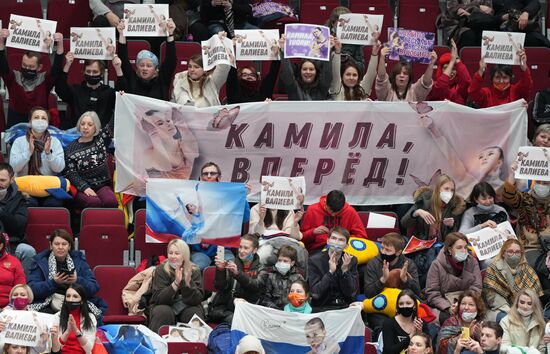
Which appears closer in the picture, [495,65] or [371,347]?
[371,347]

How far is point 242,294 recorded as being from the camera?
1435cm

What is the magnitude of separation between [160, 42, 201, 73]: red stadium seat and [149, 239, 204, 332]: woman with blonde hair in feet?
11.5

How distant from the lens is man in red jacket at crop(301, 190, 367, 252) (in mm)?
15234

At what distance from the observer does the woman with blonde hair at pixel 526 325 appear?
569 inches

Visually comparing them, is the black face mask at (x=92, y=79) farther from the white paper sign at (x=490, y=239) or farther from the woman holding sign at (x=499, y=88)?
the white paper sign at (x=490, y=239)

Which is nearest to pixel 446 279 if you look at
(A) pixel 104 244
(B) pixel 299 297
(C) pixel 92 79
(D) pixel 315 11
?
(B) pixel 299 297

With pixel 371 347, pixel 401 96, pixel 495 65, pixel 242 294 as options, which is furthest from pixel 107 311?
pixel 495 65

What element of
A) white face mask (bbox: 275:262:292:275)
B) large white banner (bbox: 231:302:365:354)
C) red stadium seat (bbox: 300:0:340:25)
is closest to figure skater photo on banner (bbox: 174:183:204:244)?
white face mask (bbox: 275:262:292:275)

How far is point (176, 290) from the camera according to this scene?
14.2 meters

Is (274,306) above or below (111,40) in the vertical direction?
below

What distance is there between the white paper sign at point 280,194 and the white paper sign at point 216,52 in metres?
1.37

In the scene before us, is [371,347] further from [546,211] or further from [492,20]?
[492,20]

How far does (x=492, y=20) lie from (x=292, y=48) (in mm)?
2993

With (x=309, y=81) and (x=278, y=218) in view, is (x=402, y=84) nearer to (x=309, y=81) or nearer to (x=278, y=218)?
(x=309, y=81)
